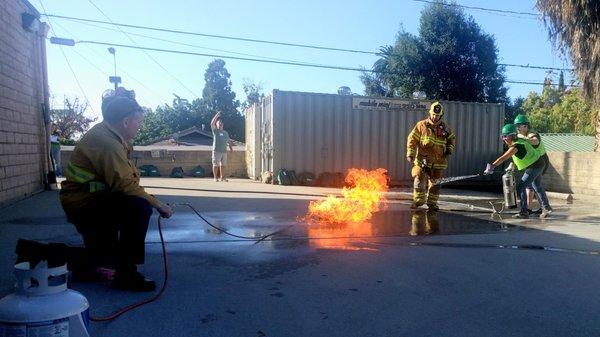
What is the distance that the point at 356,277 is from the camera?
159 inches

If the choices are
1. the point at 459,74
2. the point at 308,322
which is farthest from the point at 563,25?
the point at 459,74

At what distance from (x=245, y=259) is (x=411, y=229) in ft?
9.53

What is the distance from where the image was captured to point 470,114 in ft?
50.6

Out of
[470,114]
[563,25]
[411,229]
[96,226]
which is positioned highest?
[563,25]

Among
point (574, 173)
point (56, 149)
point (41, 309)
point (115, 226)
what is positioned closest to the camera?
point (41, 309)

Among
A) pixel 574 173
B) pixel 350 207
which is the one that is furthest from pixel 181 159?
pixel 574 173

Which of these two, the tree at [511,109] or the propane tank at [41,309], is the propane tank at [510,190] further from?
the tree at [511,109]

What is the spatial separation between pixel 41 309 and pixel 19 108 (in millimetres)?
8001

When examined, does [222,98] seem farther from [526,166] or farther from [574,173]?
[526,166]

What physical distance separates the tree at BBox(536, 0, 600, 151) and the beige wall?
11309mm

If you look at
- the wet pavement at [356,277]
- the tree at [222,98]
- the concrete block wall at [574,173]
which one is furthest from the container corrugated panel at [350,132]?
the tree at [222,98]

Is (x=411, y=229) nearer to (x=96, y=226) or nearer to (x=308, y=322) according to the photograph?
(x=308, y=322)

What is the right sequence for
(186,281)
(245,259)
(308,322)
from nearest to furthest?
1. (308,322)
2. (186,281)
3. (245,259)

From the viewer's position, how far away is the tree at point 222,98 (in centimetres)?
5953
